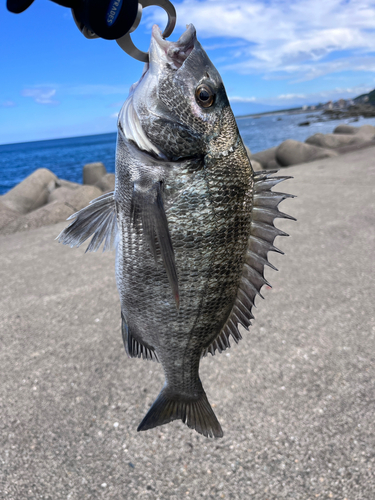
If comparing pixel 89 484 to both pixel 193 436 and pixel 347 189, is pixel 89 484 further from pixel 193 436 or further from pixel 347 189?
pixel 347 189

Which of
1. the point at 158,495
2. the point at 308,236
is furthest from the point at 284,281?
the point at 158,495

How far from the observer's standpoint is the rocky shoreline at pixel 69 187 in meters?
9.54

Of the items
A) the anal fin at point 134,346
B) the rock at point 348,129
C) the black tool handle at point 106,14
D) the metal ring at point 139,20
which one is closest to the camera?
the black tool handle at point 106,14

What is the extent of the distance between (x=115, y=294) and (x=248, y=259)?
4.52 metres

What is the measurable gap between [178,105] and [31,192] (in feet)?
43.4

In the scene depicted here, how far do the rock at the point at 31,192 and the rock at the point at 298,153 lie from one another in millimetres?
10339

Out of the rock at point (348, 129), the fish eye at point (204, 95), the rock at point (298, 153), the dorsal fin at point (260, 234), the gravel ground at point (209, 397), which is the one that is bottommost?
the gravel ground at point (209, 397)

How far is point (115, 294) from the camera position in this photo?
575 centimetres

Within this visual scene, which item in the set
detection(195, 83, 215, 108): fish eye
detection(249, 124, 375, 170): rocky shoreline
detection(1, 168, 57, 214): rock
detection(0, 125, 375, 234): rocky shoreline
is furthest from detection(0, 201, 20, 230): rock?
detection(195, 83, 215, 108): fish eye

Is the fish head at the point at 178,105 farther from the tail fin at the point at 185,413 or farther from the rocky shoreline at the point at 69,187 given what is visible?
the rocky shoreline at the point at 69,187

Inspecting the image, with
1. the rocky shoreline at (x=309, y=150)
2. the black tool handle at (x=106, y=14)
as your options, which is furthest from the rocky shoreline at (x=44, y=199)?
the black tool handle at (x=106, y=14)

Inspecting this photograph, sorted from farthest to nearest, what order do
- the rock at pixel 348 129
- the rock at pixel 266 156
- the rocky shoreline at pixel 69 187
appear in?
the rock at pixel 348 129
the rock at pixel 266 156
the rocky shoreline at pixel 69 187

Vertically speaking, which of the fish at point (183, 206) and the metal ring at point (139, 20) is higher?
the metal ring at point (139, 20)

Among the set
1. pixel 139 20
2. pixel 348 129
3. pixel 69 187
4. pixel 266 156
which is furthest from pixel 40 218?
pixel 348 129
